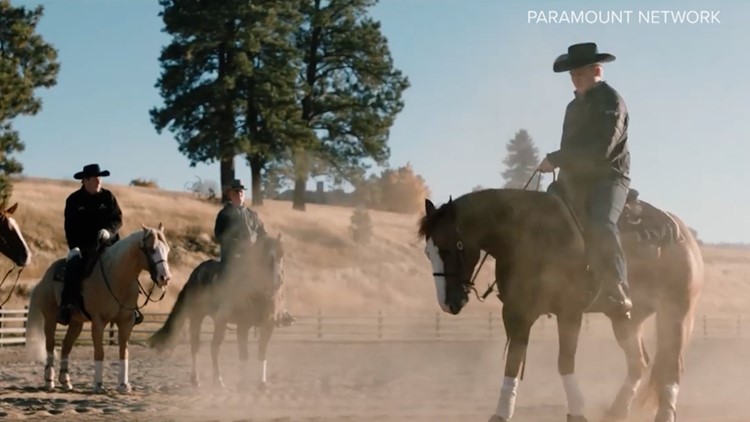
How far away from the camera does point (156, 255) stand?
13453 millimetres

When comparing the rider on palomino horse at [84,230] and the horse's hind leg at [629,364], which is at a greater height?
the rider on palomino horse at [84,230]

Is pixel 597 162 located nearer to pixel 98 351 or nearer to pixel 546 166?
pixel 546 166

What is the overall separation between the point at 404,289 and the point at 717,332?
16187 millimetres

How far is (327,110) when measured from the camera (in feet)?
181

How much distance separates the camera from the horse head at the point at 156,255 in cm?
1323

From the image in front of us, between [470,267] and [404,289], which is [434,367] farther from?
[404,289]

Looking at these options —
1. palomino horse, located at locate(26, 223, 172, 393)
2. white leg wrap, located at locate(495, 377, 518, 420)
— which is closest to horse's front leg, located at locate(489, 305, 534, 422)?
white leg wrap, located at locate(495, 377, 518, 420)

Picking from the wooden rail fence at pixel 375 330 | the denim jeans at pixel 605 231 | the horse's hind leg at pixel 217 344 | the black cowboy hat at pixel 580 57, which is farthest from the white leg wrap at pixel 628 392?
the wooden rail fence at pixel 375 330

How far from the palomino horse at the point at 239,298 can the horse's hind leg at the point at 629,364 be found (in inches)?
225

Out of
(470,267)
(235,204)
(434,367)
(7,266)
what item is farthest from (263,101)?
(470,267)

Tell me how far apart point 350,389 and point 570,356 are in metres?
7.90

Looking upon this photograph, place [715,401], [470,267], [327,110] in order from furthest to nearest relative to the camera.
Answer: [327,110], [715,401], [470,267]

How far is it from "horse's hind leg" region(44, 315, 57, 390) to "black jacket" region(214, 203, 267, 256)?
3154 millimetres

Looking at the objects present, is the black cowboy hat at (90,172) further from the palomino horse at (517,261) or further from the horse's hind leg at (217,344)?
the palomino horse at (517,261)
